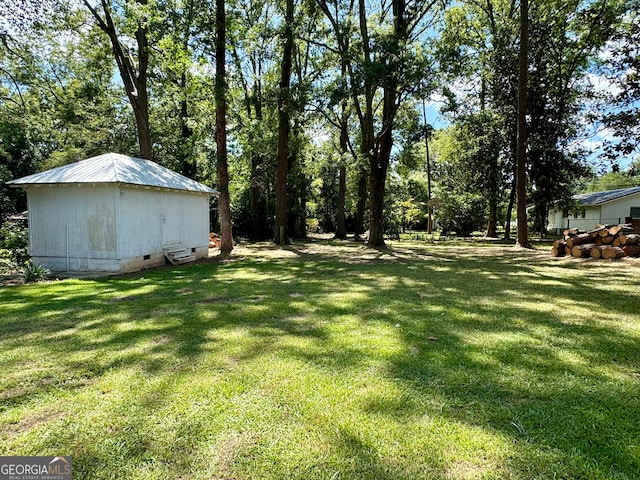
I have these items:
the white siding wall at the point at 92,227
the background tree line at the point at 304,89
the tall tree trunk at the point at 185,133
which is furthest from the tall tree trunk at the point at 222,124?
the tall tree trunk at the point at 185,133

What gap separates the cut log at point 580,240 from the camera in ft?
33.8

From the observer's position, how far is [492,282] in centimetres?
712

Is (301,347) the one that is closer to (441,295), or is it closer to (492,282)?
(441,295)

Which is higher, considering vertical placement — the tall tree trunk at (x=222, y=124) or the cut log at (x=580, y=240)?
the tall tree trunk at (x=222, y=124)

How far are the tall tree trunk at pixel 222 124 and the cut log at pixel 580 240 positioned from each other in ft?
36.9

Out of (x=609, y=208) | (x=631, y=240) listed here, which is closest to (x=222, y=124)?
(x=631, y=240)

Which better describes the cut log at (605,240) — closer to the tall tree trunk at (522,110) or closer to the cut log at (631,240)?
the cut log at (631,240)

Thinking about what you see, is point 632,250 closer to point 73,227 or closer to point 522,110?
point 522,110

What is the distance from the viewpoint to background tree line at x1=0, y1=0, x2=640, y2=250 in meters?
11.7

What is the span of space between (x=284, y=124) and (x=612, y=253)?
12.5 metres

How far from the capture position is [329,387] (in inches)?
106
